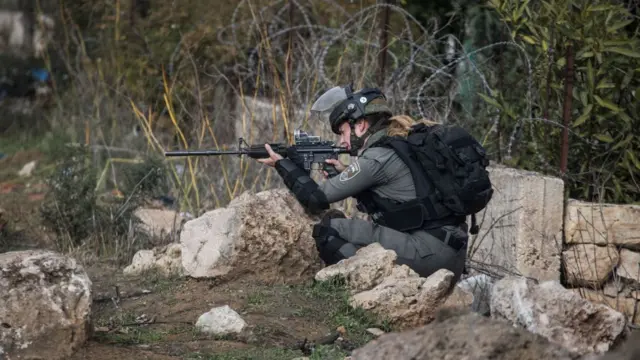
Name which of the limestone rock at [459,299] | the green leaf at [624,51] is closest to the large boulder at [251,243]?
the limestone rock at [459,299]

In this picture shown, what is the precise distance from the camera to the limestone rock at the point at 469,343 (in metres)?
3.37

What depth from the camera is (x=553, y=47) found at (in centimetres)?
684

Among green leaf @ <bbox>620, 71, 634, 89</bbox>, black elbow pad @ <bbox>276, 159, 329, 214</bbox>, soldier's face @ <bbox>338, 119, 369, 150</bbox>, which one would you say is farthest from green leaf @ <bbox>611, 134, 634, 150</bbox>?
black elbow pad @ <bbox>276, 159, 329, 214</bbox>

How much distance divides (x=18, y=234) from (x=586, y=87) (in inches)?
159

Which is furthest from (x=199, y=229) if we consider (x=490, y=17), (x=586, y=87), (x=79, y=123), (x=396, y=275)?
(x=79, y=123)

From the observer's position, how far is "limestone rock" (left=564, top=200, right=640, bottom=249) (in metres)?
6.68

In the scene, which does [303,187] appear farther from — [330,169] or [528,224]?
[528,224]

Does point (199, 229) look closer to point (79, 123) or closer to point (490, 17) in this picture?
point (490, 17)

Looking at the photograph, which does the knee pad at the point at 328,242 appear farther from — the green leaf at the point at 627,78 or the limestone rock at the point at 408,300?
the green leaf at the point at 627,78

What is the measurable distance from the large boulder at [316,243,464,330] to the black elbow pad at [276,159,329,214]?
513 mm

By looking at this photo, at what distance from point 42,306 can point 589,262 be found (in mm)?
3580

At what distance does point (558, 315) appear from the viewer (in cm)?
422

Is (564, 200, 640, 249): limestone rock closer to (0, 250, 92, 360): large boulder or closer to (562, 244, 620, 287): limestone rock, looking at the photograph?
(562, 244, 620, 287): limestone rock

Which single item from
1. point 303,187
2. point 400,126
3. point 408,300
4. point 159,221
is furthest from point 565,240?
point 159,221
